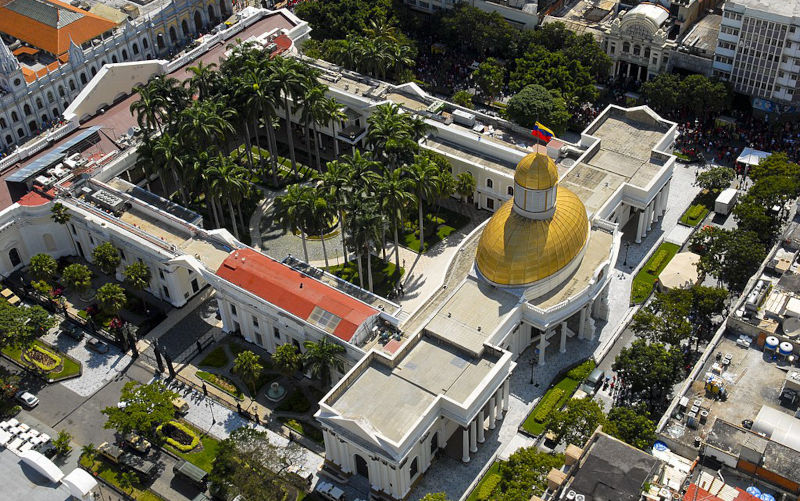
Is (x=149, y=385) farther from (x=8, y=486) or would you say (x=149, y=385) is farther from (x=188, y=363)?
(x=8, y=486)

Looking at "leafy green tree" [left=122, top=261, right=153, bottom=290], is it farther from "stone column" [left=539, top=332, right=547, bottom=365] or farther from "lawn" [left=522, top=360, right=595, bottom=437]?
"lawn" [left=522, top=360, right=595, bottom=437]

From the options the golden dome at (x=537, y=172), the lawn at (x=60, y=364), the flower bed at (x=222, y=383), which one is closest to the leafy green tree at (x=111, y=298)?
the lawn at (x=60, y=364)

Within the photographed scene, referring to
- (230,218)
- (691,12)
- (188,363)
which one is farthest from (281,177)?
(691,12)

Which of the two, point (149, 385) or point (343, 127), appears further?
point (343, 127)

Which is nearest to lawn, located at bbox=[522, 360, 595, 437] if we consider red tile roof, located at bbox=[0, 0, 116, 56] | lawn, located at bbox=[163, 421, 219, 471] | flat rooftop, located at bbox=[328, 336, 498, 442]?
flat rooftop, located at bbox=[328, 336, 498, 442]

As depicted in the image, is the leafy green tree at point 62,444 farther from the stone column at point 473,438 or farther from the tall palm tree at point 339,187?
the stone column at point 473,438

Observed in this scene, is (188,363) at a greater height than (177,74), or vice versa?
(177,74)

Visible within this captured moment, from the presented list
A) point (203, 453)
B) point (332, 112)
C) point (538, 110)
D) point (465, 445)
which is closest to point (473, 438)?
point (465, 445)
